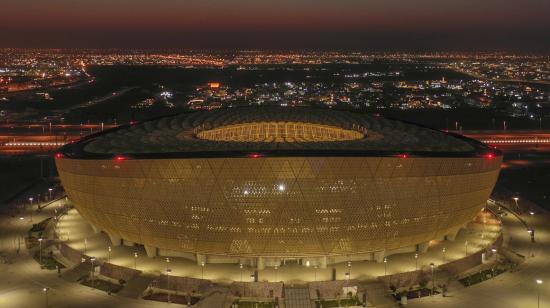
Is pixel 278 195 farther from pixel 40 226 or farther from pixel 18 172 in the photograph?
pixel 18 172

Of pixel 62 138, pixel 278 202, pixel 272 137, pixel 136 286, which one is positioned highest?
pixel 62 138

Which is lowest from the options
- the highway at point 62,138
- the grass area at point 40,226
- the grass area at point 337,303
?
the grass area at point 337,303

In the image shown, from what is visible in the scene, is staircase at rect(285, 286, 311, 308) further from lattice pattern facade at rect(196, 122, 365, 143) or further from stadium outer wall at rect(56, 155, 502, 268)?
lattice pattern facade at rect(196, 122, 365, 143)

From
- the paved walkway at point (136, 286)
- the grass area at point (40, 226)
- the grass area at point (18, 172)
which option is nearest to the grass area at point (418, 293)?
the paved walkway at point (136, 286)

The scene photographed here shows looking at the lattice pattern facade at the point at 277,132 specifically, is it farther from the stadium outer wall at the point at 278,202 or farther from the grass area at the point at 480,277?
the grass area at the point at 480,277

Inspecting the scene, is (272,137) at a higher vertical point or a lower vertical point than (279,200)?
higher

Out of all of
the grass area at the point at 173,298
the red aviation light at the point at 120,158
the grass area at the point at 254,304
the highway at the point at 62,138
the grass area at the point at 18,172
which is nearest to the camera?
the grass area at the point at 254,304

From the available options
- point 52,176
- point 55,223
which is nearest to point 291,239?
point 55,223

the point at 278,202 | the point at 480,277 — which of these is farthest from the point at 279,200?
the point at 480,277
